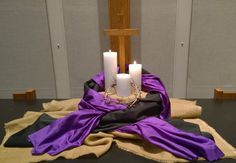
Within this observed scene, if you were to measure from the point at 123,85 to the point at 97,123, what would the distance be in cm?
19

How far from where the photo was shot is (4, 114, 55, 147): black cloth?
813 mm

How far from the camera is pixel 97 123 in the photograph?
87 cm

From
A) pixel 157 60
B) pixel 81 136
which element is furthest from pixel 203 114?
pixel 157 60

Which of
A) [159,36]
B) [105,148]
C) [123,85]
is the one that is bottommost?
[105,148]

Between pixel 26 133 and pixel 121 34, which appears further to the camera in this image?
pixel 121 34

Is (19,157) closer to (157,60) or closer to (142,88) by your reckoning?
(142,88)

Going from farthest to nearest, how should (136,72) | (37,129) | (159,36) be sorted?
(159,36)
(136,72)
(37,129)

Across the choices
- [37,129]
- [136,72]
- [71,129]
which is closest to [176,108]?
[136,72]

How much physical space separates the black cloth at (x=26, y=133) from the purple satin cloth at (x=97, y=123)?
0.08 feet

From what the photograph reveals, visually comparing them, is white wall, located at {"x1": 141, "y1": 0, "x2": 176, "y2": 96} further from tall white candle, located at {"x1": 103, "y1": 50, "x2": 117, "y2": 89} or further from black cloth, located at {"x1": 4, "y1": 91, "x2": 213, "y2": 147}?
black cloth, located at {"x1": 4, "y1": 91, "x2": 213, "y2": 147}

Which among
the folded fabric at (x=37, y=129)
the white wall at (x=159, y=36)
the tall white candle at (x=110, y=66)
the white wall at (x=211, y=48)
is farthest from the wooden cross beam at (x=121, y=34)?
the white wall at (x=211, y=48)

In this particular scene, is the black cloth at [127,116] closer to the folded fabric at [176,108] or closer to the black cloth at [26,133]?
the folded fabric at [176,108]

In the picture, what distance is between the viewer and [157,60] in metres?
1.89

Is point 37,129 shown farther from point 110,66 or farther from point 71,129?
point 110,66
